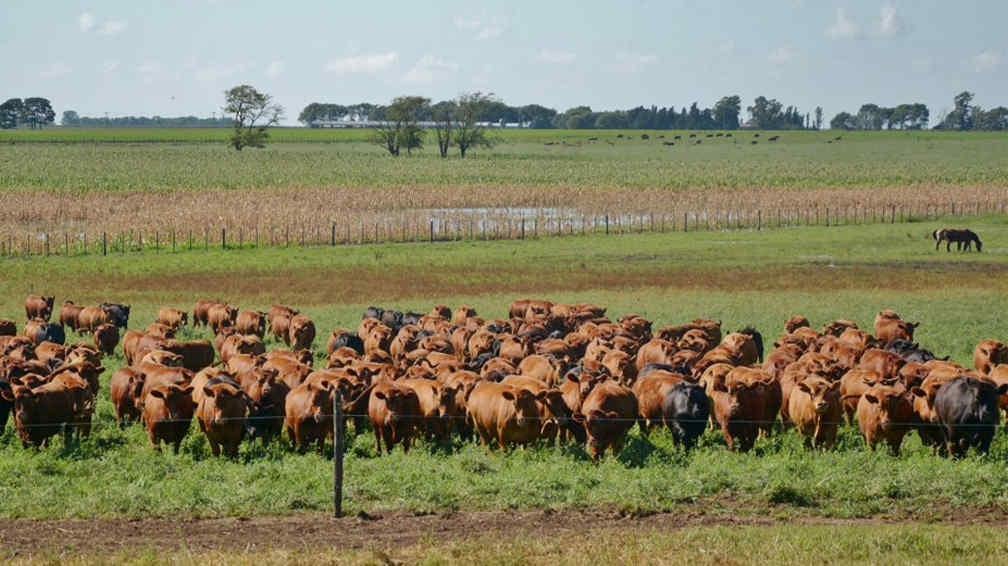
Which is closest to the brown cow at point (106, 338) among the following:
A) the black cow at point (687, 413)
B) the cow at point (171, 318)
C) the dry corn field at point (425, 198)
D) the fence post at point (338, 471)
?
the cow at point (171, 318)

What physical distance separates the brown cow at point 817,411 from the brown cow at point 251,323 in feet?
47.4

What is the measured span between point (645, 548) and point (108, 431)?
32.1 ft

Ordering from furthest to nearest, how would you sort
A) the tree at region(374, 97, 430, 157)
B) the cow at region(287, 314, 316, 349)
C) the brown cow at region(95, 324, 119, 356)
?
the tree at region(374, 97, 430, 157) < the cow at region(287, 314, 316, 349) < the brown cow at region(95, 324, 119, 356)

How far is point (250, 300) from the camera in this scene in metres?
37.4

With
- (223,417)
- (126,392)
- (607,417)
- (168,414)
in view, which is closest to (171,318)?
(126,392)

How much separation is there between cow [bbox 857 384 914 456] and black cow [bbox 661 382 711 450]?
216 cm

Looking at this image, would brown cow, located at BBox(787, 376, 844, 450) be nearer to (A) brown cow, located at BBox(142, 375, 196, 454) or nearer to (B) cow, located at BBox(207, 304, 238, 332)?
(A) brown cow, located at BBox(142, 375, 196, 454)

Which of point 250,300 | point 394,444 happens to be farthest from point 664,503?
point 250,300

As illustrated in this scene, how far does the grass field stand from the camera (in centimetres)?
1490

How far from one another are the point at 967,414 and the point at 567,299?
21.0 m

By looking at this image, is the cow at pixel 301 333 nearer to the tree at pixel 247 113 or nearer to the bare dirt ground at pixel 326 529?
the bare dirt ground at pixel 326 529

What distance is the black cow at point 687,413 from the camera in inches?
705

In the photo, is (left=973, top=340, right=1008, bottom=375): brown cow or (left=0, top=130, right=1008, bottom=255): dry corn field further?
(left=0, top=130, right=1008, bottom=255): dry corn field

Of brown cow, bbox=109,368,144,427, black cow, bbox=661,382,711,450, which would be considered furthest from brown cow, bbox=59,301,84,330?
black cow, bbox=661,382,711,450
